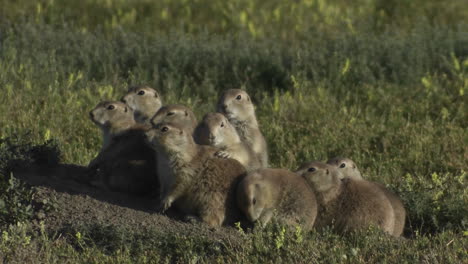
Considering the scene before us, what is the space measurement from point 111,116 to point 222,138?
1.12 metres

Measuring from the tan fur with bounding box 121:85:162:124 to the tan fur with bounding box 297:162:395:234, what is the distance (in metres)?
2.53

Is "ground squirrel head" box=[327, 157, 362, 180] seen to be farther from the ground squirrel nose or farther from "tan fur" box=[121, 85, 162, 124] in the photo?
"tan fur" box=[121, 85, 162, 124]

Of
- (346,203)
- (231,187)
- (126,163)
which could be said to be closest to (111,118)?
(126,163)

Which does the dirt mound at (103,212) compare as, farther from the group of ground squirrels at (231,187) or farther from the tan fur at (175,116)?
the tan fur at (175,116)

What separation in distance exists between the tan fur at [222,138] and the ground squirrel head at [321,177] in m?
0.90

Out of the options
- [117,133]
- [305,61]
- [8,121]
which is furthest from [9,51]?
[117,133]

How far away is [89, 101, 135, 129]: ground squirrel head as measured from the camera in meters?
8.79

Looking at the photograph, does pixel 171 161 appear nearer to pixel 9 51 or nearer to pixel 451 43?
pixel 9 51

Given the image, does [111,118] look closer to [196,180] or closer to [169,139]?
[169,139]

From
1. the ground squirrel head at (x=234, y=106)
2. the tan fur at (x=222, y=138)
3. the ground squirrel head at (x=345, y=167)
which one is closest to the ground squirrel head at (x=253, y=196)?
the tan fur at (x=222, y=138)

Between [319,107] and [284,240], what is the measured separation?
526 cm

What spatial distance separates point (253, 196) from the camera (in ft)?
23.9

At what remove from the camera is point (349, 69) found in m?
13.3

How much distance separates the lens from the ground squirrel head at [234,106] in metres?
9.77
